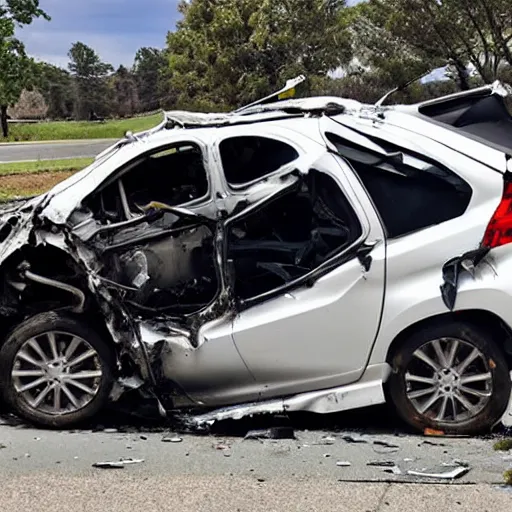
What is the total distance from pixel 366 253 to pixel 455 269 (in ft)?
1.59

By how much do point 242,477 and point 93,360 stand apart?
129cm

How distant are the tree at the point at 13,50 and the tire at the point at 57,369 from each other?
67.9 ft

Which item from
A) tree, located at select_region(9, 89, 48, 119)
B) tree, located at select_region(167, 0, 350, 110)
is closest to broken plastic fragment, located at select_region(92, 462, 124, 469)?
tree, located at select_region(167, 0, 350, 110)

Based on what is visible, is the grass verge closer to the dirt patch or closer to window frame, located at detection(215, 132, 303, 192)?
A: the dirt patch

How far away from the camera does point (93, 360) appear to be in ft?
14.2

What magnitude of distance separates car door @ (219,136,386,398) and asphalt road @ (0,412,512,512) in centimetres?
42

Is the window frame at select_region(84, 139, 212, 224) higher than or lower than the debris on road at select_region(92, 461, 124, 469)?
higher

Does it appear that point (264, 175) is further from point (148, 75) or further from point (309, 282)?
point (148, 75)

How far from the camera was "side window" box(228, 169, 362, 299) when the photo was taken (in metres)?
4.19

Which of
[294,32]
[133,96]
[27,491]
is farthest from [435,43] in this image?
[133,96]

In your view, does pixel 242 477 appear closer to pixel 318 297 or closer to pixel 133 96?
pixel 318 297

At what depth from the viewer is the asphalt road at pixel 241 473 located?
10.5 feet

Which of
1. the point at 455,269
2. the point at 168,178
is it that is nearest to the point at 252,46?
the point at 168,178

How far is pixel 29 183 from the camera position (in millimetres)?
16828
